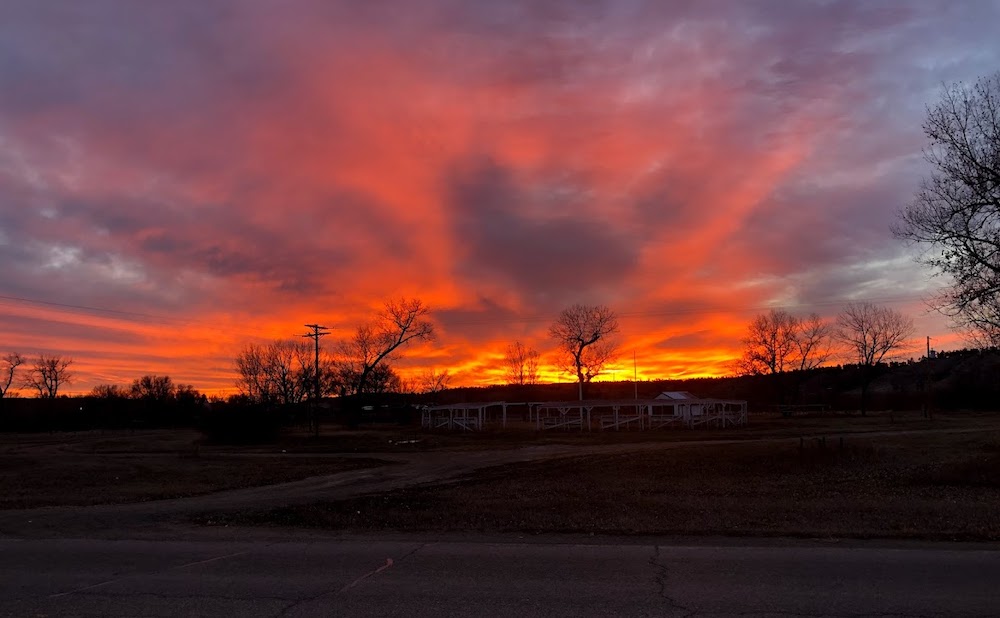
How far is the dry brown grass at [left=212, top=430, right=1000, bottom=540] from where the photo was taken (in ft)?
38.4

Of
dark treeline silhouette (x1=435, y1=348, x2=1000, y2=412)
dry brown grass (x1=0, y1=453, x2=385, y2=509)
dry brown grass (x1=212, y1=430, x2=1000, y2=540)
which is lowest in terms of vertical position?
dry brown grass (x1=212, y1=430, x2=1000, y2=540)

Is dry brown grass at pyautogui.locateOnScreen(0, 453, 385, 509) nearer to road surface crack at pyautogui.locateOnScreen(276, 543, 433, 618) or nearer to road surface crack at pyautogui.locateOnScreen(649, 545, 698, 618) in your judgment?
road surface crack at pyautogui.locateOnScreen(276, 543, 433, 618)

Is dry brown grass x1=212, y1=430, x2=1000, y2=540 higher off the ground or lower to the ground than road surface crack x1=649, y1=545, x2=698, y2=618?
lower

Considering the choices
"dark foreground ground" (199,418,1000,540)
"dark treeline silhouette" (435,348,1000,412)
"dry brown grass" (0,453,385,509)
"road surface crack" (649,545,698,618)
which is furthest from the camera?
"dark treeline silhouette" (435,348,1000,412)

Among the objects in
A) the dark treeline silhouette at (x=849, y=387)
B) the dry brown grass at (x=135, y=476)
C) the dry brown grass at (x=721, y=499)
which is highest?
the dark treeline silhouette at (x=849, y=387)

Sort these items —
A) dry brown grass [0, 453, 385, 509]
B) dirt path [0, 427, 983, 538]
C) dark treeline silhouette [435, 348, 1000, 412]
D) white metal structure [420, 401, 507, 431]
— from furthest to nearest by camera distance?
dark treeline silhouette [435, 348, 1000, 412]
white metal structure [420, 401, 507, 431]
dry brown grass [0, 453, 385, 509]
dirt path [0, 427, 983, 538]

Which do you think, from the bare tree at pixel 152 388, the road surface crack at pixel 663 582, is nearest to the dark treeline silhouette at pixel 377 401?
the bare tree at pixel 152 388

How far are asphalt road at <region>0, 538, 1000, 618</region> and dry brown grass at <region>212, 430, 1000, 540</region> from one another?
2048 millimetres

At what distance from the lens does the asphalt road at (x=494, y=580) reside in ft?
21.9

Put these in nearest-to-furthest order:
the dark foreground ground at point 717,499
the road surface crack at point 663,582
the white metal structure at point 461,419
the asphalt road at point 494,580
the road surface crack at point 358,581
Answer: the road surface crack at point 663,582
the asphalt road at point 494,580
the road surface crack at point 358,581
the dark foreground ground at point 717,499
the white metal structure at point 461,419

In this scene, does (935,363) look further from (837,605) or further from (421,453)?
(837,605)

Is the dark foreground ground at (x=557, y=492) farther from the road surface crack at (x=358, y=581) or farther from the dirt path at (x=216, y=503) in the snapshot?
the road surface crack at (x=358, y=581)

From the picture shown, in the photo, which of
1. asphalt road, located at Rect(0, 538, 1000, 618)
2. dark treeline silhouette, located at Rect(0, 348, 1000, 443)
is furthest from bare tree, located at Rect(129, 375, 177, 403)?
asphalt road, located at Rect(0, 538, 1000, 618)

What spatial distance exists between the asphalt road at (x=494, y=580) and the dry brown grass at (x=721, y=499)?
2048 mm
